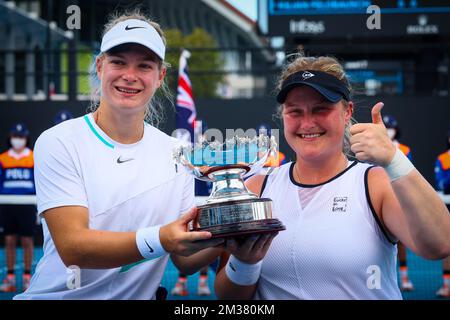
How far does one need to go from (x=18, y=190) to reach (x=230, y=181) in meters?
7.01

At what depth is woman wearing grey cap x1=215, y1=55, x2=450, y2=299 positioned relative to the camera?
91.0 inches

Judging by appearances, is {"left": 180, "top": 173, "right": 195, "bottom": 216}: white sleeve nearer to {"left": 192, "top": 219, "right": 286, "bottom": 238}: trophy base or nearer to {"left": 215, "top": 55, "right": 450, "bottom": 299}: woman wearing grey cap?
{"left": 215, "top": 55, "right": 450, "bottom": 299}: woman wearing grey cap

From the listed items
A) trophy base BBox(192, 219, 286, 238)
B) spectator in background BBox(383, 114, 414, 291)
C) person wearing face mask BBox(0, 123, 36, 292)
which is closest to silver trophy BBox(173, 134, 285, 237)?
trophy base BBox(192, 219, 286, 238)

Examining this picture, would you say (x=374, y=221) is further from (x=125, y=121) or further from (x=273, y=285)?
(x=125, y=121)

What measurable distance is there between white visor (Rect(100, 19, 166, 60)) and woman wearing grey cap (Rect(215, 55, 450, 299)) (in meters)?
0.48

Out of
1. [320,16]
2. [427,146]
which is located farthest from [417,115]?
[320,16]

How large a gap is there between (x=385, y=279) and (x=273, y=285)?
391 millimetres

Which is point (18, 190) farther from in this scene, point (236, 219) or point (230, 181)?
point (236, 219)

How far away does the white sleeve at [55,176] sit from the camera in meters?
2.33

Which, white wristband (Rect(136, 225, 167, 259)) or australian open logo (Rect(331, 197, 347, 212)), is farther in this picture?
australian open logo (Rect(331, 197, 347, 212))

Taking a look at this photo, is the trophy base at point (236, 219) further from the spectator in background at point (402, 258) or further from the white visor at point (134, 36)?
the spectator in background at point (402, 258)

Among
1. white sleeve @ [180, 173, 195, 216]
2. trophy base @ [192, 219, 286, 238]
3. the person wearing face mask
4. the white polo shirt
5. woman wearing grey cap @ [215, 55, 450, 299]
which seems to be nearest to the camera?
Result: trophy base @ [192, 219, 286, 238]

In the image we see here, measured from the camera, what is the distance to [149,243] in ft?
6.93

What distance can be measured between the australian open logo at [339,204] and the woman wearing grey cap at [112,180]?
1.62ft
